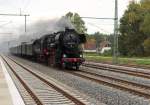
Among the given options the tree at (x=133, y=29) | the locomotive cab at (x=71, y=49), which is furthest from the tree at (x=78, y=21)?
the locomotive cab at (x=71, y=49)

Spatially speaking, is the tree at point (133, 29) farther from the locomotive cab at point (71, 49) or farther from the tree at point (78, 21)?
the locomotive cab at point (71, 49)

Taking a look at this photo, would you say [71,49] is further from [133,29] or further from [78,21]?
[78,21]

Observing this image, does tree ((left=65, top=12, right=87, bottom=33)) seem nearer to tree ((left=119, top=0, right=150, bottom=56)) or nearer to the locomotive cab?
tree ((left=119, top=0, right=150, bottom=56))

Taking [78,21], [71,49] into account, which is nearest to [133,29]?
[78,21]

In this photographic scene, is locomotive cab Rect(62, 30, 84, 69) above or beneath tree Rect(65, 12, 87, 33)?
beneath

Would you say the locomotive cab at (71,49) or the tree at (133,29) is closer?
the locomotive cab at (71,49)

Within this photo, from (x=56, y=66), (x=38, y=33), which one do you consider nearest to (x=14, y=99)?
(x=56, y=66)

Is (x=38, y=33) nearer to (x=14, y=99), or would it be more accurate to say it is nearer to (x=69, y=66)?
(x=69, y=66)

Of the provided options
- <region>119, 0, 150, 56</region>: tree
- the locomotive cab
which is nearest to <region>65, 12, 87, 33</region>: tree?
<region>119, 0, 150, 56</region>: tree

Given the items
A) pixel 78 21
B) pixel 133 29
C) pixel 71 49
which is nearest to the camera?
pixel 71 49

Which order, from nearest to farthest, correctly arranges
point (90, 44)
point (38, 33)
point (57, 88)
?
point (57, 88)
point (38, 33)
point (90, 44)

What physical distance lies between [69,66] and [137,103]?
20467mm

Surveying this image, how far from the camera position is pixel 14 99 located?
14422mm

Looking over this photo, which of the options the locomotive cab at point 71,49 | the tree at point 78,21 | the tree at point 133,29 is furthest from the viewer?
the tree at point 78,21
